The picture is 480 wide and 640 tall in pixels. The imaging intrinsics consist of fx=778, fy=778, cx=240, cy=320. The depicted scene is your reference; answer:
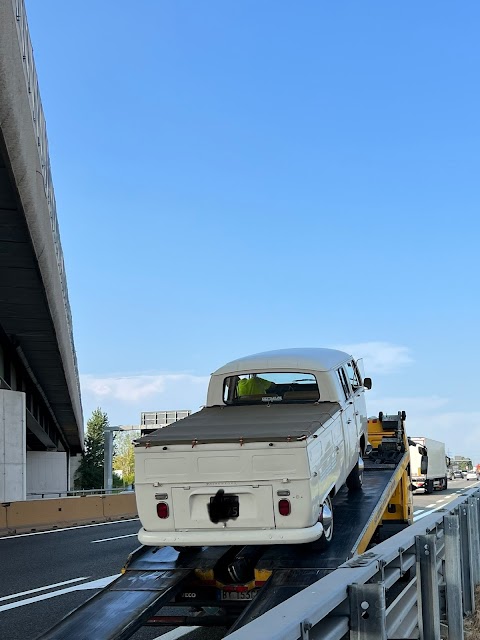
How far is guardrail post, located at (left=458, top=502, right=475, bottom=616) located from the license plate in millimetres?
2025

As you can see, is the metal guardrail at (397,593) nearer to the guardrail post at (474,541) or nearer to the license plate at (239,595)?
the guardrail post at (474,541)

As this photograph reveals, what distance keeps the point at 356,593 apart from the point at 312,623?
2.04ft

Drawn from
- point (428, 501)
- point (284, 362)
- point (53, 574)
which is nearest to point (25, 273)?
point (53, 574)

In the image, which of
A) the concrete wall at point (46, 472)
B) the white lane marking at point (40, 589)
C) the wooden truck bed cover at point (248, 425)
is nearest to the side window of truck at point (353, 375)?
the wooden truck bed cover at point (248, 425)

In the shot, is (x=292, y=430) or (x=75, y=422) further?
(x=75, y=422)

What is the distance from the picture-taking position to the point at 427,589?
5.27 m

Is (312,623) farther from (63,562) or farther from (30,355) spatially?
(30,355)

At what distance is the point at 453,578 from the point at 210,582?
2032 mm

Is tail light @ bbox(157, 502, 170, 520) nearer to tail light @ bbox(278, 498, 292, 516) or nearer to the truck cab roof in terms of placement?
tail light @ bbox(278, 498, 292, 516)

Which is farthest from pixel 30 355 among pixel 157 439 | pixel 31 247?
pixel 157 439

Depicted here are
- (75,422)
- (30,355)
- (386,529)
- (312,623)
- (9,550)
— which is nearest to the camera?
(312,623)

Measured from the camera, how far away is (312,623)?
2.78 meters

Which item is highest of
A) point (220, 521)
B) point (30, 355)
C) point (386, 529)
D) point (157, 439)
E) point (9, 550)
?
point (30, 355)

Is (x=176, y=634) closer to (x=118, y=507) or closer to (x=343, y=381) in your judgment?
(x=343, y=381)
